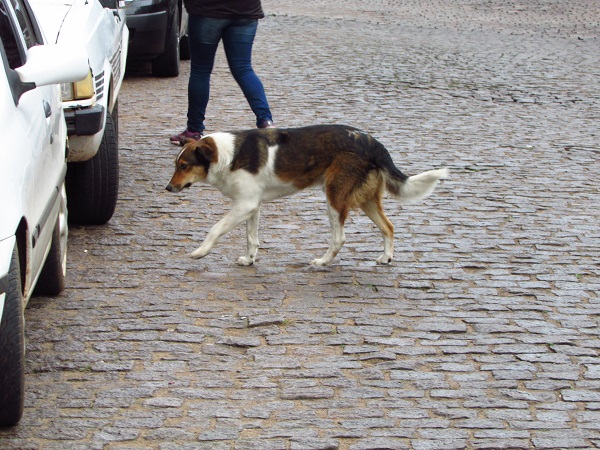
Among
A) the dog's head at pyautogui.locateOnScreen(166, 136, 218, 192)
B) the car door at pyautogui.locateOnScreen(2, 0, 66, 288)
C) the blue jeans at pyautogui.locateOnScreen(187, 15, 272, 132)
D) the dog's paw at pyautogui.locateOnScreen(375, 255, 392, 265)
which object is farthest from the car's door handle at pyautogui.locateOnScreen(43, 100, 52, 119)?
the blue jeans at pyautogui.locateOnScreen(187, 15, 272, 132)

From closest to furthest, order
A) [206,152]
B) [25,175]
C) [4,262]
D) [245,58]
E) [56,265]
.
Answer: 1. [4,262]
2. [25,175]
3. [56,265]
4. [206,152]
5. [245,58]

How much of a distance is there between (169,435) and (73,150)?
2873 millimetres

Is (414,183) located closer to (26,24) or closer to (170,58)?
(26,24)

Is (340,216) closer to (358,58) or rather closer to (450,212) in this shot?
(450,212)

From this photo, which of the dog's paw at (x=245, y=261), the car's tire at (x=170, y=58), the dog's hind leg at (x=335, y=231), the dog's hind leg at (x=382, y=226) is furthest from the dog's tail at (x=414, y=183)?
the car's tire at (x=170, y=58)

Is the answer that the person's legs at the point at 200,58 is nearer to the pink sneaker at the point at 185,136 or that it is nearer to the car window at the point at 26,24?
the pink sneaker at the point at 185,136

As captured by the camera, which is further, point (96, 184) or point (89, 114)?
point (96, 184)

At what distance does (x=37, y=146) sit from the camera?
4980mm

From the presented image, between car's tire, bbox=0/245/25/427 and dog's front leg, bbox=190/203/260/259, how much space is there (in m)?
2.45

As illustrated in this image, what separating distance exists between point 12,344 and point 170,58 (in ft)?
31.9

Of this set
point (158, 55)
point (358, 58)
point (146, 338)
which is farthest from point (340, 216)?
point (358, 58)

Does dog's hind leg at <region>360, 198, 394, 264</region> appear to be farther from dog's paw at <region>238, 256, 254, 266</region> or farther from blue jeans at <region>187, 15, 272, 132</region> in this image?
blue jeans at <region>187, 15, 272, 132</region>

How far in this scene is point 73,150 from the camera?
693 centimetres

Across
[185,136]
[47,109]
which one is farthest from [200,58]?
[47,109]
